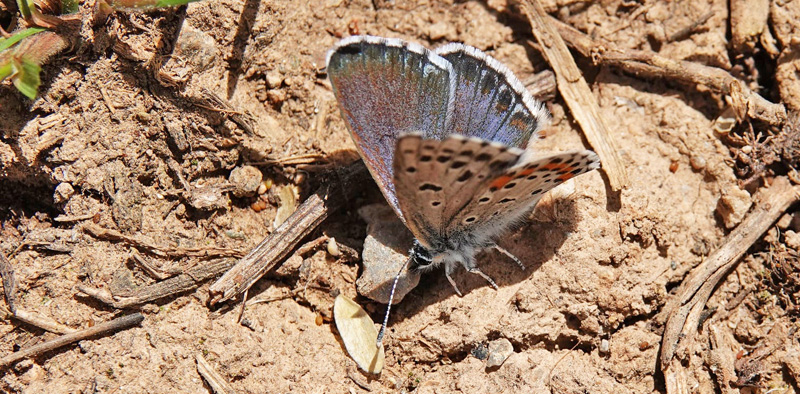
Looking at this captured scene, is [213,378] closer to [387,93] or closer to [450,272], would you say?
[450,272]

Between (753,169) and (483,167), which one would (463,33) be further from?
(753,169)

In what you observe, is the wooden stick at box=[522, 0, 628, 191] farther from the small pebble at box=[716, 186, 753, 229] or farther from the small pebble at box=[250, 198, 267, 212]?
the small pebble at box=[250, 198, 267, 212]

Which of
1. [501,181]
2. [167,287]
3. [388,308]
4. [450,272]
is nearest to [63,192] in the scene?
[167,287]

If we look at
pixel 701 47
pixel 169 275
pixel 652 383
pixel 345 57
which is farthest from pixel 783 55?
pixel 169 275

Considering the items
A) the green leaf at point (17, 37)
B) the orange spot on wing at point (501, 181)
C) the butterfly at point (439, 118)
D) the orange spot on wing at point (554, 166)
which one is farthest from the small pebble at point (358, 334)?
the green leaf at point (17, 37)

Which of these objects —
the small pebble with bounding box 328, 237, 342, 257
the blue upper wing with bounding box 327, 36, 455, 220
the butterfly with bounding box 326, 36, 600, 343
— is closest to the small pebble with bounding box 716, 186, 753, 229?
the butterfly with bounding box 326, 36, 600, 343

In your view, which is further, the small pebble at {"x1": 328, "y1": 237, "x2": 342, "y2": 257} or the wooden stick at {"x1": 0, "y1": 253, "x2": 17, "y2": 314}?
the small pebble at {"x1": 328, "y1": 237, "x2": 342, "y2": 257}

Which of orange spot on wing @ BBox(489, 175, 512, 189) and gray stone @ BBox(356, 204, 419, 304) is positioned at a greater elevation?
orange spot on wing @ BBox(489, 175, 512, 189)
